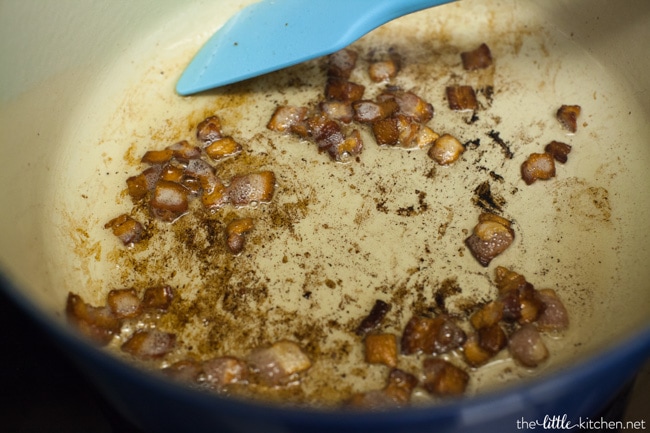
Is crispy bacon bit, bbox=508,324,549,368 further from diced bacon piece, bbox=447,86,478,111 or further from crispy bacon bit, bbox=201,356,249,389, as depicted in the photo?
diced bacon piece, bbox=447,86,478,111

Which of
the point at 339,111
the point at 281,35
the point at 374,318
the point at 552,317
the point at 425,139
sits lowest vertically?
the point at 552,317

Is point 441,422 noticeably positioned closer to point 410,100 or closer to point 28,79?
point 410,100

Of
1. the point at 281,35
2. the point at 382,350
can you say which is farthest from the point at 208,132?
the point at 382,350

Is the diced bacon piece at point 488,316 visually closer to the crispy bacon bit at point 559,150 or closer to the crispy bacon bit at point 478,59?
the crispy bacon bit at point 559,150

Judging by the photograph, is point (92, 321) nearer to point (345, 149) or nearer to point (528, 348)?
point (345, 149)

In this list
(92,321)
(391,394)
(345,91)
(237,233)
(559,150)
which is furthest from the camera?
(345,91)

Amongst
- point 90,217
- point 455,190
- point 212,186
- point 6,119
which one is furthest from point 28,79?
point 455,190

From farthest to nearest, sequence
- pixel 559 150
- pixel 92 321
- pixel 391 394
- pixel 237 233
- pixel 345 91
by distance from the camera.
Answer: pixel 345 91
pixel 559 150
pixel 237 233
pixel 92 321
pixel 391 394
